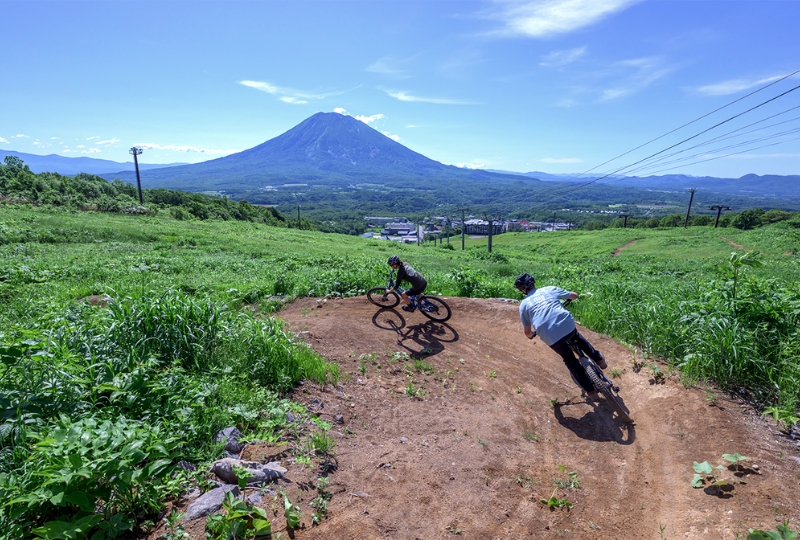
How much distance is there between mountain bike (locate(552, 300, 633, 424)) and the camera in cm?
508

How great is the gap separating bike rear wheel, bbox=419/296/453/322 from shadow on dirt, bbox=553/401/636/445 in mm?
3649

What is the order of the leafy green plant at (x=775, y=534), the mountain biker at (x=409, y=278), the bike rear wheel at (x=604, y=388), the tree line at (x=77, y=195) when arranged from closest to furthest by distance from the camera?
the leafy green plant at (x=775, y=534)
the bike rear wheel at (x=604, y=388)
the mountain biker at (x=409, y=278)
the tree line at (x=77, y=195)

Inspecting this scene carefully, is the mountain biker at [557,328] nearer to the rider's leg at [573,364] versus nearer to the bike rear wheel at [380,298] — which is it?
the rider's leg at [573,364]

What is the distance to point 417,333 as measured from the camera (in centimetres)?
814

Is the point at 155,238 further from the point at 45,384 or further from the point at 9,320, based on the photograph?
the point at 45,384

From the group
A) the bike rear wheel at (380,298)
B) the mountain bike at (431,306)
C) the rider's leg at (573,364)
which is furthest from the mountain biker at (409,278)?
the rider's leg at (573,364)

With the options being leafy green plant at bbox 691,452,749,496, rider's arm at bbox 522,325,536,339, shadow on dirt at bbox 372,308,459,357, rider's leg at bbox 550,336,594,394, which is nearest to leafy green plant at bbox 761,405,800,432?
leafy green plant at bbox 691,452,749,496

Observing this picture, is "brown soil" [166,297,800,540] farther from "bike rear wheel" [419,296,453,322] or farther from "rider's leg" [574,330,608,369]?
"bike rear wheel" [419,296,453,322]

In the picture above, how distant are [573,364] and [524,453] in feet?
5.20

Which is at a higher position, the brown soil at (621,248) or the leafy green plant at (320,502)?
the leafy green plant at (320,502)

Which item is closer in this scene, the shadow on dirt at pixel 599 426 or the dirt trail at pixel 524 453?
the dirt trail at pixel 524 453

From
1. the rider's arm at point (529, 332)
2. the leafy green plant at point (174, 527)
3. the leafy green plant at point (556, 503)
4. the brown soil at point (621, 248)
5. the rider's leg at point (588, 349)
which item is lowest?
the brown soil at point (621, 248)

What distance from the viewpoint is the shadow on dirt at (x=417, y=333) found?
740 cm

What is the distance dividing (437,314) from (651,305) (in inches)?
161
